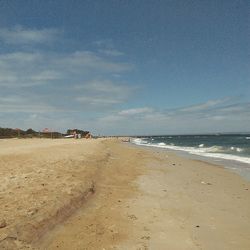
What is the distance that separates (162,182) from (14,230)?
9.51 metres

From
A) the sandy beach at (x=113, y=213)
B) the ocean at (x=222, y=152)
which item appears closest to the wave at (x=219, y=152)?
the ocean at (x=222, y=152)

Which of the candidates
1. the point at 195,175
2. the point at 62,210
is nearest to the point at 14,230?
the point at 62,210

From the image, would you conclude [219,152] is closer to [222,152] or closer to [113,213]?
[222,152]

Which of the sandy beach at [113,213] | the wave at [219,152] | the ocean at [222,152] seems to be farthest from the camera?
the wave at [219,152]

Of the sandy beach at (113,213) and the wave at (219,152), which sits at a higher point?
the wave at (219,152)

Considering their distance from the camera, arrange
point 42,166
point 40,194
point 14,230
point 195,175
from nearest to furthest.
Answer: point 14,230 → point 40,194 → point 42,166 → point 195,175

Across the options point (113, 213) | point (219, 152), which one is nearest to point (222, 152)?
point (219, 152)

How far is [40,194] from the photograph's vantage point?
9.53 metres

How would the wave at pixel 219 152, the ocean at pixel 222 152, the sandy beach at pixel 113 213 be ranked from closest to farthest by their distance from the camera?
1. the sandy beach at pixel 113 213
2. the ocean at pixel 222 152
3. the wave at pixel 219 152

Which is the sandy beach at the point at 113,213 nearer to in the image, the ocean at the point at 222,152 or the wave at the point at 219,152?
the ocean at the point at 222,152

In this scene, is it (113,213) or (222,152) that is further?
(222,152)

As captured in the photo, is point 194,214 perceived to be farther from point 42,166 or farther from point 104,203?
point 42,166

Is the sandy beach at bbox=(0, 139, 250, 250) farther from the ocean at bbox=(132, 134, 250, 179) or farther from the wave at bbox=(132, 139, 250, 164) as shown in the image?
the wave at bbox=(132, 139, 250, 164)

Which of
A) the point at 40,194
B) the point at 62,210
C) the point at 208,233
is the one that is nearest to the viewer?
the point at 208,233
